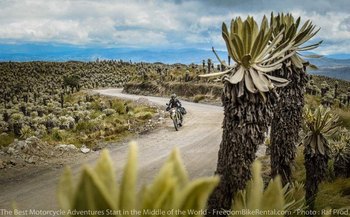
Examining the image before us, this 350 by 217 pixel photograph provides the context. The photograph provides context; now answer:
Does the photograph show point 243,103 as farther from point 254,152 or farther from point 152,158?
point 152,158

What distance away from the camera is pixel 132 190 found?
29.7 inches

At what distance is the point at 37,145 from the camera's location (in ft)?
43.7

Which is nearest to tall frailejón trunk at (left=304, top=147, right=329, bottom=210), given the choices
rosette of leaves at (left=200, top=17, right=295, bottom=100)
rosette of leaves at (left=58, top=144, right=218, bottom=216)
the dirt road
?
rosette of leaves at (left=200, top=17, right=295, bottom=100)

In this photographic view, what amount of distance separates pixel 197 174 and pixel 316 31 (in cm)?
602

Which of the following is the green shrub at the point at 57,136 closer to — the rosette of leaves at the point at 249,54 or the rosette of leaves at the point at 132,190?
the rosette of leaves at the point at 249,54

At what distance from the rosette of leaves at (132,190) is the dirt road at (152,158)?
5.26 meters

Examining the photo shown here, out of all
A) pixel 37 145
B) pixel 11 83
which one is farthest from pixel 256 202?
pixel 11 83

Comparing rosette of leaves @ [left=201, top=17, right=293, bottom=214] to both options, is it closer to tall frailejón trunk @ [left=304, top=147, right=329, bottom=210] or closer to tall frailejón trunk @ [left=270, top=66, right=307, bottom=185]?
tall frailejón trunk @ [left=270, top=66, right=307, bottom=185]

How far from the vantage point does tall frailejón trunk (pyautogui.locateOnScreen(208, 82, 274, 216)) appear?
5.07 m

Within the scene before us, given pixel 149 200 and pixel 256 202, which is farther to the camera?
pixel 256 202

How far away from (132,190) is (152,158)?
41.2 feet

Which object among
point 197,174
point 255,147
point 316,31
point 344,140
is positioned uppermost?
point 316,31

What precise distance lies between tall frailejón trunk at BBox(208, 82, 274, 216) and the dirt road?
1143mm

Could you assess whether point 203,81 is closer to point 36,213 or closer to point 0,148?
point 0,148
